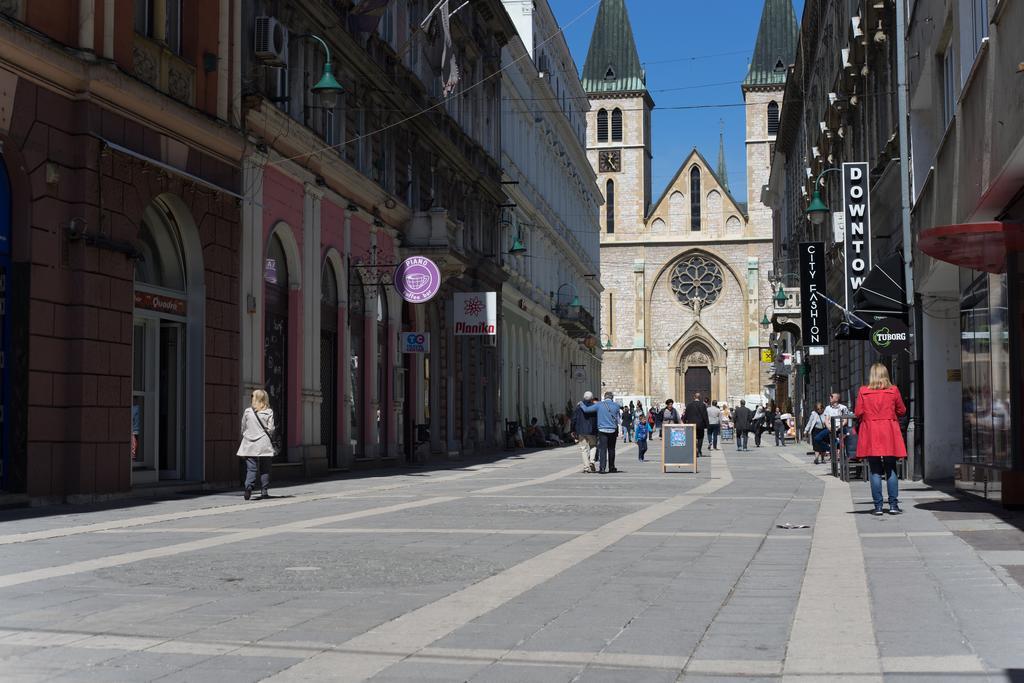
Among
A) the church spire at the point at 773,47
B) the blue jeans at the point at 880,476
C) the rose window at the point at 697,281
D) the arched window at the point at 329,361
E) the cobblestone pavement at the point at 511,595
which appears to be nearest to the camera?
the cobblestone pavement at the point at 511,595

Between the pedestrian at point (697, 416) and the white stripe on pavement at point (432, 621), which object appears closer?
the white stripe on pavement at point (432, 621)

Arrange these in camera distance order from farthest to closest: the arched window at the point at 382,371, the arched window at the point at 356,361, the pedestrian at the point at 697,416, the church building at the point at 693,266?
the church building at the point at 693,266
the pedestrian at the point at 697,416
the arched window at the point at 382,371
the arched window at the point at 356,361

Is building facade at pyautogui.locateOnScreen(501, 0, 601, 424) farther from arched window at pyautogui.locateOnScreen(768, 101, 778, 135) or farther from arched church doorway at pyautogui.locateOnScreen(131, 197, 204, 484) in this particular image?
arched church doorway at pyautogui.locateOnScreen(131, 197, 204, 484)

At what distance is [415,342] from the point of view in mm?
33188

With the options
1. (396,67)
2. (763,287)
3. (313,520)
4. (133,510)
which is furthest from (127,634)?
(763,287)

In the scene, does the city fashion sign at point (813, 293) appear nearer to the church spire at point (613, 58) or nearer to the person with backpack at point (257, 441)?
the person with backpack at point (257, 441)

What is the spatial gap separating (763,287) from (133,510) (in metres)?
82.3

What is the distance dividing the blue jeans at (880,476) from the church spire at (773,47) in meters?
87.7

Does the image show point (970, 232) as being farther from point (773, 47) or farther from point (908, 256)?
point (773, 47)

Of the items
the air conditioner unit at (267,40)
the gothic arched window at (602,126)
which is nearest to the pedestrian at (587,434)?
the air conditioner unit at (267,40)

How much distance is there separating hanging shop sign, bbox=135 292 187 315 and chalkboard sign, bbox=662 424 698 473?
10.9 metres

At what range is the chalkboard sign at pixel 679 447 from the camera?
2789 centimetres

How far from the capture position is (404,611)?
7.61m

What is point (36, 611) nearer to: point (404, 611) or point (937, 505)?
point (404, 611)
